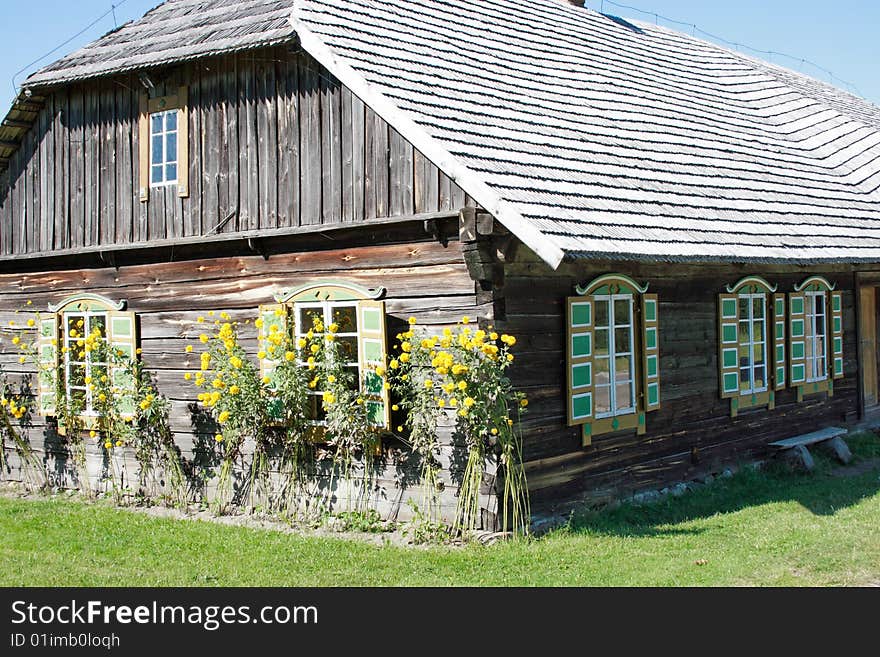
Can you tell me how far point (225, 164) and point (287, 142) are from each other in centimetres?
93

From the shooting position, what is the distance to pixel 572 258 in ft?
28.3

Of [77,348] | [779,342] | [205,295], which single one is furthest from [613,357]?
[77,348]

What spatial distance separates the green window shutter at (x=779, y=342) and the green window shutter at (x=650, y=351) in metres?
2.78

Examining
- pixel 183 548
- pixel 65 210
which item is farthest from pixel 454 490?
pixel 65 210

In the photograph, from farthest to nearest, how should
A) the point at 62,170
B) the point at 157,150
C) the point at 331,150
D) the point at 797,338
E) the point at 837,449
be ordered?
the point at 797,338 < the point at 837,449 < the point at 62,170 < the point at 157,150 < the point at 331,150

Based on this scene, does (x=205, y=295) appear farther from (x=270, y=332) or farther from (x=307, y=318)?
(x=307, y=318)

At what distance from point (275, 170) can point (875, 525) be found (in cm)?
673

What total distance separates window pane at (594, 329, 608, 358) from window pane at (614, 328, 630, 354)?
0.15 m

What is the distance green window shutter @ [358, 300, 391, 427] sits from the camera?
970cm

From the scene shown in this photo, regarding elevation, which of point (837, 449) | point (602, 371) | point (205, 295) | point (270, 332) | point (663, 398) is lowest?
point (837, 449)

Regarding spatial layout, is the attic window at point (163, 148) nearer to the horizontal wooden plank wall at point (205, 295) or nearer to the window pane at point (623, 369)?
the horizontal wooden plank wall at point (205, 295)

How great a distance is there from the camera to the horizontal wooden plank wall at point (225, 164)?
10.1 m

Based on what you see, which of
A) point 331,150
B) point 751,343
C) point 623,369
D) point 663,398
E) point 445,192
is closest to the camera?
point 445,192

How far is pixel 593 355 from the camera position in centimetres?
1025
